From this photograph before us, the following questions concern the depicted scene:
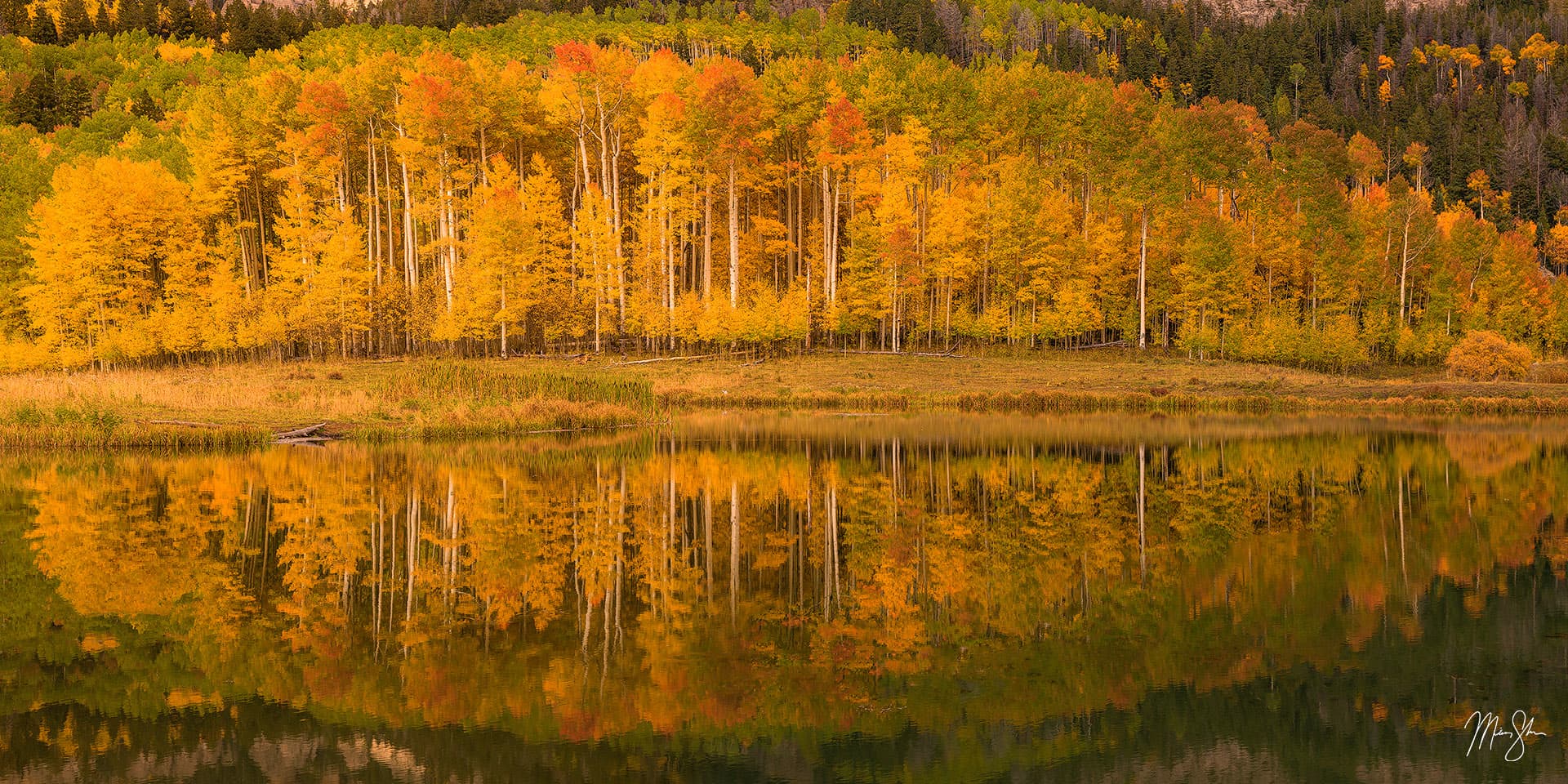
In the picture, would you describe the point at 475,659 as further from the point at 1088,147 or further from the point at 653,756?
the point at 1088,147

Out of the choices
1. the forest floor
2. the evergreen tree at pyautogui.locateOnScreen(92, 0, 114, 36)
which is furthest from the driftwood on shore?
the evergreen tree at pyautogui.locateOnScreen(92, 0, 114, 36)

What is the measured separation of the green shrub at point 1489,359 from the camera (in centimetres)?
6325

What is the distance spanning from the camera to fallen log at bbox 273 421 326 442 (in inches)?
1374

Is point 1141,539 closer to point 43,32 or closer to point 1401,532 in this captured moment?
point 1401,532

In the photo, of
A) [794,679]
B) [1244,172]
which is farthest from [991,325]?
[794,679]

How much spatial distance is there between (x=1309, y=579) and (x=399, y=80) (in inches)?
2379

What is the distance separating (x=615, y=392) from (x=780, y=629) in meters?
31.2

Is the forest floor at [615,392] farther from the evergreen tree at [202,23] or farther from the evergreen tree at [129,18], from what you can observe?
the evergreen tree at [129,18]

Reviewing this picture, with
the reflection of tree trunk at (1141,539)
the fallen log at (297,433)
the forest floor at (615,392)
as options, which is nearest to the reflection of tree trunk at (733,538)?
the reflection of tree trunk at (1141,539)

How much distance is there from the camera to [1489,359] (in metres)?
63.6

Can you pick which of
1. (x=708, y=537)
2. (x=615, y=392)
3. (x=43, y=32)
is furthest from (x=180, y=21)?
(x=708, y=537)

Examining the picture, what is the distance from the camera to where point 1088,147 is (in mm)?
76250
